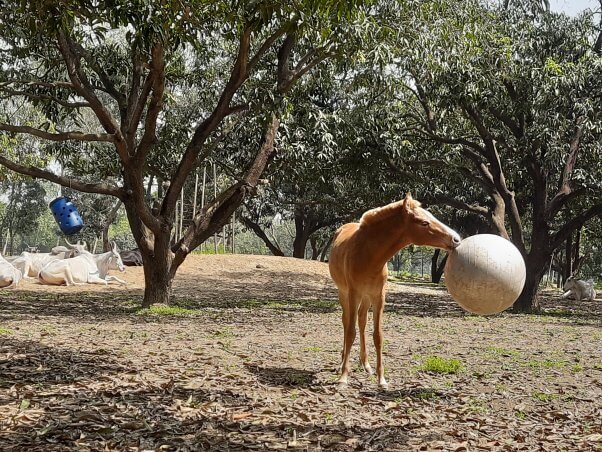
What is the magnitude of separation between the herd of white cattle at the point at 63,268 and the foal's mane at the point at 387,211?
13.3 metres

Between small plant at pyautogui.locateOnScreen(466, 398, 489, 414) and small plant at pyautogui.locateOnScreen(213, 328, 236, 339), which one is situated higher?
small plant at pyautogui.locateOnScreen(466, 398, 489, 414)

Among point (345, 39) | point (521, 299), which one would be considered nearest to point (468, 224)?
point (521, 299)

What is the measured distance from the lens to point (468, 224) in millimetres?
37188

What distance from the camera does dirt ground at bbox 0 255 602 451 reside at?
4.98m

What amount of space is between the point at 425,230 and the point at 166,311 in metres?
8.12

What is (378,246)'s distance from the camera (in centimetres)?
671

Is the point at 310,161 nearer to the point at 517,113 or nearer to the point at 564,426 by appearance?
the point at 517,113

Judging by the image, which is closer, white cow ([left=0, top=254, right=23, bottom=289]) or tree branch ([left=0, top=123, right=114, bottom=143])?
tree branch ([left=0, top=123, right=114, bottom=143])

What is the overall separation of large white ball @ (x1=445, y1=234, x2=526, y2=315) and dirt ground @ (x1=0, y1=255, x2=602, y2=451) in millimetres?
1023

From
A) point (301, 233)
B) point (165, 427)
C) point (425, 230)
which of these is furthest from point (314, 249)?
point (165, 427)

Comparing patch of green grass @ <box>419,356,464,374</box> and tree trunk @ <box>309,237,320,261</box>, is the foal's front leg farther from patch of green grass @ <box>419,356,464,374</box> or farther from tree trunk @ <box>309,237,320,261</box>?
tree trunk @ <box>309,237,320,261</box>

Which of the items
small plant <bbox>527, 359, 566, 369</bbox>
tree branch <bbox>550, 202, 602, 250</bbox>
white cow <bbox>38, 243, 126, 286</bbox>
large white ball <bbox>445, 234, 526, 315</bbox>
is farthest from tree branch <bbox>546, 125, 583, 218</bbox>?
large white ball <bbox>445, 234, 526, 315</bbox>

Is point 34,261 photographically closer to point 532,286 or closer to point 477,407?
point 532,286

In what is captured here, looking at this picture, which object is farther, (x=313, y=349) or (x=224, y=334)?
(x=224, y=334)
